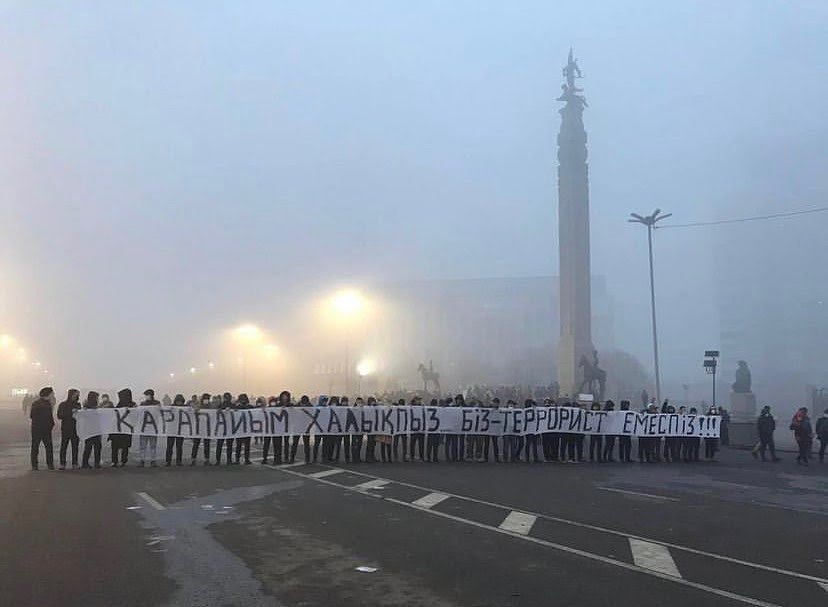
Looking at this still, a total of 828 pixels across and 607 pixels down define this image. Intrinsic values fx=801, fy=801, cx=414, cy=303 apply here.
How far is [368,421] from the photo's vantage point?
21.2 m

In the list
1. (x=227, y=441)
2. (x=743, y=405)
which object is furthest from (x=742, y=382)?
(x=227, y=441)

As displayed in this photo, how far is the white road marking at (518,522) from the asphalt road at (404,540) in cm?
3

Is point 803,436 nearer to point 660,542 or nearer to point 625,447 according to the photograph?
point 625,447

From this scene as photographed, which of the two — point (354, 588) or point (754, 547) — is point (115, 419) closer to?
point (354, 588)

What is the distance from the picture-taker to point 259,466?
19.7 metres

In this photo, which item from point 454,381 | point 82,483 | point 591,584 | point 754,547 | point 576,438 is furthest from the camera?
point 454,381

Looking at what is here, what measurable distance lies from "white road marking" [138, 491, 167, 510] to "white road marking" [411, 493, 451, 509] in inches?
159

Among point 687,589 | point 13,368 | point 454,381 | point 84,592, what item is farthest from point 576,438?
point 13,368

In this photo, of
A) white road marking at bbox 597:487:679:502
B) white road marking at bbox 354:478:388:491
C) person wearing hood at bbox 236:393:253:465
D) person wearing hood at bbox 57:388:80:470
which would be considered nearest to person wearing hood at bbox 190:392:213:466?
person wearing hood at bbox 236:393:253:465

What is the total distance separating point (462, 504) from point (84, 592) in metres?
7.02

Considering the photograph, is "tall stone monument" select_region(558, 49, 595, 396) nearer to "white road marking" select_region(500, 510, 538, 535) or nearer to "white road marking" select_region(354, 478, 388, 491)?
"white road marking" select_region(354, 478, 388, 491)

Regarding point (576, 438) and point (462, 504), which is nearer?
point (462, 504)

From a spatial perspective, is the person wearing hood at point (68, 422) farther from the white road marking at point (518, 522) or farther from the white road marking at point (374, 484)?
the white road marking at point (518, 522)

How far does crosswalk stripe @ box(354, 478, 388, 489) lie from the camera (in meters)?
15.3
